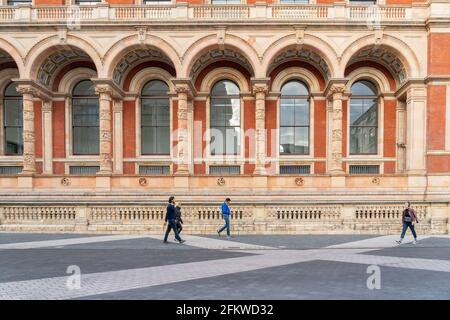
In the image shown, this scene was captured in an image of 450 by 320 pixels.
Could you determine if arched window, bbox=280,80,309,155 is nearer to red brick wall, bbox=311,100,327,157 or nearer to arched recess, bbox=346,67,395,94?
red brick wall, bbox=311,100,327,157

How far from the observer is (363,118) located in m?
18.4

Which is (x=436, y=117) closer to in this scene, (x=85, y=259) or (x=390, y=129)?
(x=390, y=129)

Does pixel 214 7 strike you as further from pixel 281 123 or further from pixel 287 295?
pixel 287 295

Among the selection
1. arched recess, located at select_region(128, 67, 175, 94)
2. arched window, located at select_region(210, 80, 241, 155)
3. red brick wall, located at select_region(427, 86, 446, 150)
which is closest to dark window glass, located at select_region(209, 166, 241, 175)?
arched window, located at select_region(210, 80, 241, 155)

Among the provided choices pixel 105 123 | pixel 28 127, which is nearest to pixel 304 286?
pixel 105 123

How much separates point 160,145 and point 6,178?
27.1 ft

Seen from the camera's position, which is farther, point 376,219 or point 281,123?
point 281,123

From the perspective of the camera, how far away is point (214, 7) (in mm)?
15797

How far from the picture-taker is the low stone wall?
45.7ft

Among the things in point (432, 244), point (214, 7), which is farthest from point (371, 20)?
point (432, 244)

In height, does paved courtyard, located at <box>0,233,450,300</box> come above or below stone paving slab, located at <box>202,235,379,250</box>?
above

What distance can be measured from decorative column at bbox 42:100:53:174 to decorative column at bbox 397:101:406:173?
69.5 ft

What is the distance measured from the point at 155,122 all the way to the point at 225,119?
4453 millimetres

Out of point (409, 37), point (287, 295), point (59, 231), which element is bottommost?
point (59, 231)
